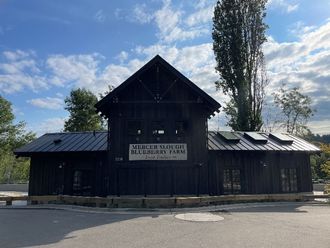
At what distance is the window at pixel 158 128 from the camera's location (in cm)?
1812

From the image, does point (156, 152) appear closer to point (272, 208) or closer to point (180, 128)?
point (180, 128)

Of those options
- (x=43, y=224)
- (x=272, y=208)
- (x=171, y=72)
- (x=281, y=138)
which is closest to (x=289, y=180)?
(x=281, y=138)

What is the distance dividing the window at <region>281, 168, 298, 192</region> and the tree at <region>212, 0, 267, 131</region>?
11671 mm

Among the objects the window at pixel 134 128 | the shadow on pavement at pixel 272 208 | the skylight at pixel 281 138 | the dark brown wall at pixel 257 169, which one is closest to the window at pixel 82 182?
the window at pixel 134 128

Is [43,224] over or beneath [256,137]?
beneath

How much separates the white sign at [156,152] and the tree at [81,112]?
26.5 meters

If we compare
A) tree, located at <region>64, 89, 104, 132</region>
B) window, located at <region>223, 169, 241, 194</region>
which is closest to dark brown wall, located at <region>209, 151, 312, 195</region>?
window, located at <region>223, 169, 241, 194</region>

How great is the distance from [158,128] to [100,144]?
439 cm

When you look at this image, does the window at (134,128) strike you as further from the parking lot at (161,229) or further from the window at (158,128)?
the parking lot at (161,229)

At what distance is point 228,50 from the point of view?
33656mm

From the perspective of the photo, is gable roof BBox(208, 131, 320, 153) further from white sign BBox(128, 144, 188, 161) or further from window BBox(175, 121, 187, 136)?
white sign BBox(128, 144, 188, 161)

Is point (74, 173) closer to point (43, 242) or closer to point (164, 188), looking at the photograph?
point (164, 188)

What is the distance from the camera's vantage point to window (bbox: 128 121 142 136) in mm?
18094

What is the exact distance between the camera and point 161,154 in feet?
57.9
